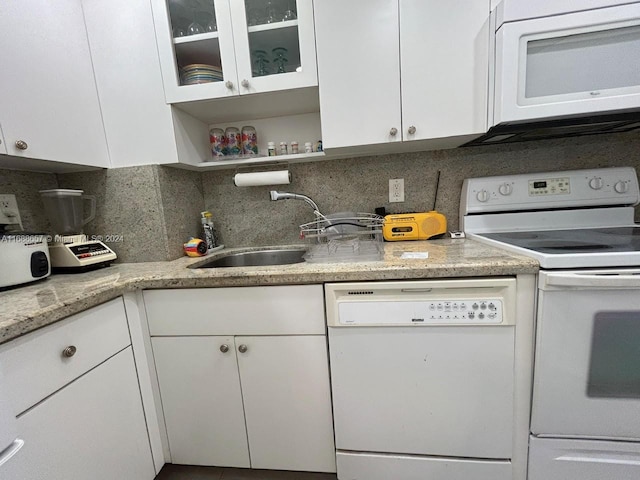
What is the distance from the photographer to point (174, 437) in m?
1.12

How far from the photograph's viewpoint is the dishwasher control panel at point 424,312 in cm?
87

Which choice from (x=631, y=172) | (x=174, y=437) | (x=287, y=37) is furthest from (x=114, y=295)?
(x=631, y=172)

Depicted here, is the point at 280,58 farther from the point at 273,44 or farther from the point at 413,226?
the point at 413,226

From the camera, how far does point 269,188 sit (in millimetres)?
1577

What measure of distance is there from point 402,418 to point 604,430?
61 cm

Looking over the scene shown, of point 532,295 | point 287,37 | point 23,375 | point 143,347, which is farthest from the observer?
point 287,37

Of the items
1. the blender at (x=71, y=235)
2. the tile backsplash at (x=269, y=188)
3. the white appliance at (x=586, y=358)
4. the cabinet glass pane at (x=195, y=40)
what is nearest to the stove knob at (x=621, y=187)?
the tile backsplash at (x=269, y=188)

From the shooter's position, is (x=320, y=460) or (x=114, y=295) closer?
(x=114, y=295)

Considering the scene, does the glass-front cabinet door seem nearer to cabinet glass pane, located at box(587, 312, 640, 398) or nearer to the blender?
the blender

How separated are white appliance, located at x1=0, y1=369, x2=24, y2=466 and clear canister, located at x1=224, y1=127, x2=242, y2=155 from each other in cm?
121

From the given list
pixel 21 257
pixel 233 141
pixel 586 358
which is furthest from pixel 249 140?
pixel 586 358

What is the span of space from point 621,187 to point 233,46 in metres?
1.80

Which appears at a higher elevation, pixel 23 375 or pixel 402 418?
pixel 23 375

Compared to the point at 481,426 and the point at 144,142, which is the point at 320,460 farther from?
the point at 144,142
